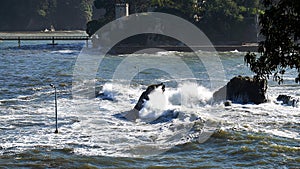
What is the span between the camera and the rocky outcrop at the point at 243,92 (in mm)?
39812

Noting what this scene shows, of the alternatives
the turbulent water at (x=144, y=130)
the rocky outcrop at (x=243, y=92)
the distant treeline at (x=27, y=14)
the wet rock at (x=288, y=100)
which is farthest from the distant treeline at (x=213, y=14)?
the distant treeline at (x=27, y=14)

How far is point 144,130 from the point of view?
31.5m

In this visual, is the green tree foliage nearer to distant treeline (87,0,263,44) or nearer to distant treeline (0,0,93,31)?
distant treeline (87,0,263,44)

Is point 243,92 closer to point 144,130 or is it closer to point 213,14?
point 144,130

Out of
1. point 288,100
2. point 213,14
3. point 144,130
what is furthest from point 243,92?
point 213,14

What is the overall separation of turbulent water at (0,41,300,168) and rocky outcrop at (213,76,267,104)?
744mm

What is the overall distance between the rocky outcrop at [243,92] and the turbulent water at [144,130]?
2.44ft

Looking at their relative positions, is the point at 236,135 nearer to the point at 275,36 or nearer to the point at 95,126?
the point at 95,126

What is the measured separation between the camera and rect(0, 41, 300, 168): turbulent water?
25203 millimetres

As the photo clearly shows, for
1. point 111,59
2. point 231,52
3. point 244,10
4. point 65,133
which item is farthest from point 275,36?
point 244,10

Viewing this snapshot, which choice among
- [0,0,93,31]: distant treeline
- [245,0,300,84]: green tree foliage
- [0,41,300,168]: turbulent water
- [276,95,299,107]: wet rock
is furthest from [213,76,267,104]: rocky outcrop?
[0,0,93,31]: distant treeline

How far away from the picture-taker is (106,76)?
59.7m

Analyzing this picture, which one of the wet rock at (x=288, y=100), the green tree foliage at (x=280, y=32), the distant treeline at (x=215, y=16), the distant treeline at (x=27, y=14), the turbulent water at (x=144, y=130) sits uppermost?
the distant treeline at (x=27, y=14)

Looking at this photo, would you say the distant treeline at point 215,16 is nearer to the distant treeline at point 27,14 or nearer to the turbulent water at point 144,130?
the turbulent water at point 144,130
